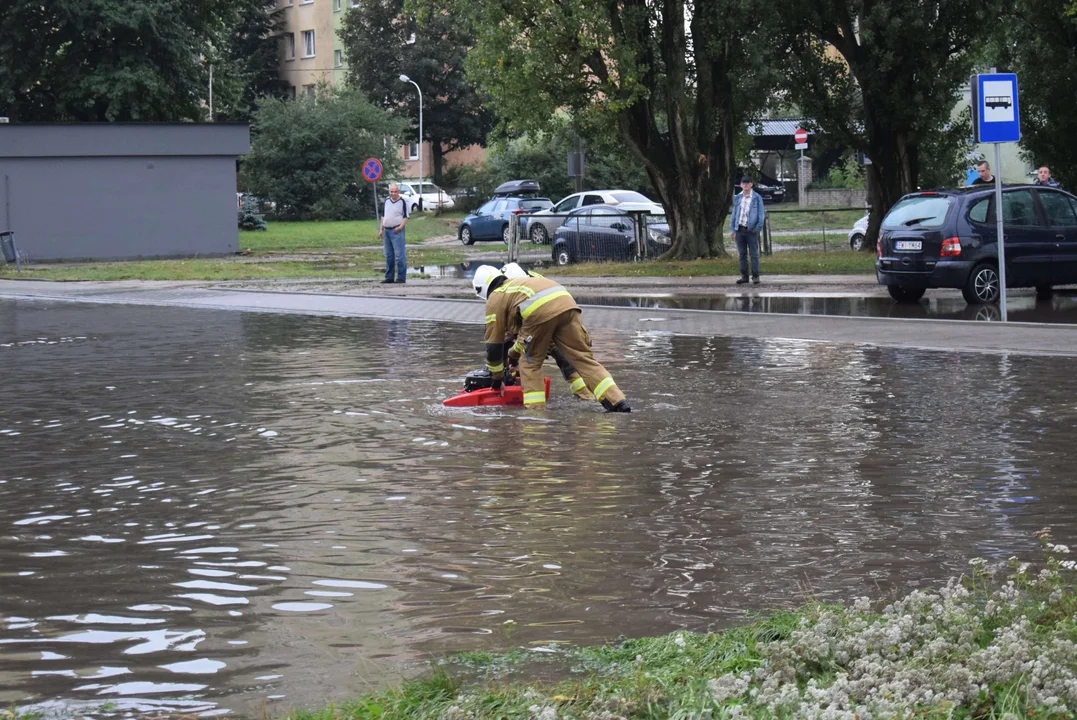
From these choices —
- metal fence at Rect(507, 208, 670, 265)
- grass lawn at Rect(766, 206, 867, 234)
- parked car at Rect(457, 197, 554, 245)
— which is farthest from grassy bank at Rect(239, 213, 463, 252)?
Result: metal fence at Rect(507, 208, 670, 265)

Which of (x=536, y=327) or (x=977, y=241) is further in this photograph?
(x=977, y=241)

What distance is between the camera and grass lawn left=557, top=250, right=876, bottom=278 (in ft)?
88.1

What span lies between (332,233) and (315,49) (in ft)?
145

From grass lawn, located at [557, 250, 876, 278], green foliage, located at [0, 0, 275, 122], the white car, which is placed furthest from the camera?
the white car

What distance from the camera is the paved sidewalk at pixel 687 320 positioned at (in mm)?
15242

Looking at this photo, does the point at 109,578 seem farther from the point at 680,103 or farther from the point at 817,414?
the point at 680,103

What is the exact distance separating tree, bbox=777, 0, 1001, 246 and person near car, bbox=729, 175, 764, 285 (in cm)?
584

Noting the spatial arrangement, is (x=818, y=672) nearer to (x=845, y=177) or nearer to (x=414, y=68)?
(x=845, y=177)

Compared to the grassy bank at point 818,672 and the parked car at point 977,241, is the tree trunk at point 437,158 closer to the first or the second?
the parked car at point 977,241

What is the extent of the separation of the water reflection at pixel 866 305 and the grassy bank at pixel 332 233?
2205cm

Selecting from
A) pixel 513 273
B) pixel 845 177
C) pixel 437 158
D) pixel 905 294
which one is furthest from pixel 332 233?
pixel 513 273

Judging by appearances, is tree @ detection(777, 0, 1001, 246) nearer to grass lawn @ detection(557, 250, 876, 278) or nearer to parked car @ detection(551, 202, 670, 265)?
grass lawn @ detection(557, 250, 876, 278)

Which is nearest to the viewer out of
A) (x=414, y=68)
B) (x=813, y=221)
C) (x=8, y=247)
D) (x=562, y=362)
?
(x=562, y=362)

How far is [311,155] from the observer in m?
59.8
